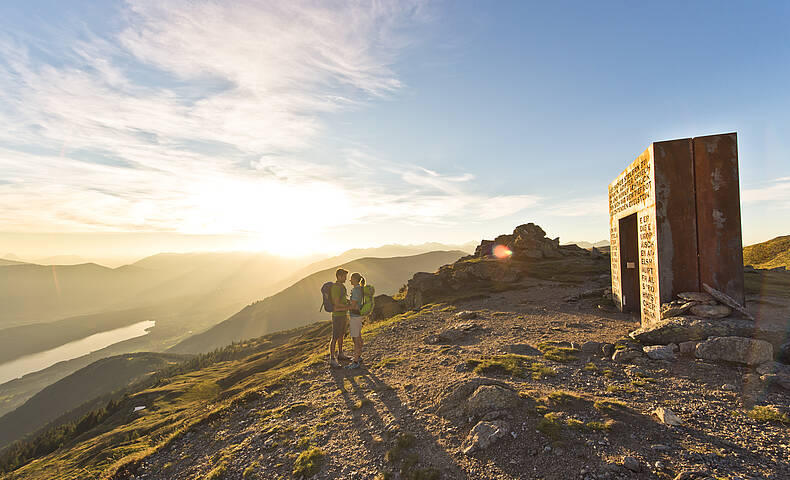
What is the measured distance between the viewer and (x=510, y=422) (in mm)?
7117

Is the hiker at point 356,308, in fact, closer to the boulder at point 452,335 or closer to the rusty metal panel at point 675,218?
the boulder at point 452,335

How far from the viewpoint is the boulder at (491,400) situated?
25.3 feet

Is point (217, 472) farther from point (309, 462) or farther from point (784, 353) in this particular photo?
point (784, 353)

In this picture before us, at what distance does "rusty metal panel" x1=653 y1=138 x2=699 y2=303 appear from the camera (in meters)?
11.9

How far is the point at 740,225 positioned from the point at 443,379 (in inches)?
465

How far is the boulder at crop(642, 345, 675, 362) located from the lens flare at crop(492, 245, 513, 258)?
1173 inches

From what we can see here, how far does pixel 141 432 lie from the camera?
58.4 ft

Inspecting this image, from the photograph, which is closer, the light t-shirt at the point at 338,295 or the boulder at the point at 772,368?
the boulder at the point at 772,368

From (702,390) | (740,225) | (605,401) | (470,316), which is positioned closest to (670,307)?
(740,225)

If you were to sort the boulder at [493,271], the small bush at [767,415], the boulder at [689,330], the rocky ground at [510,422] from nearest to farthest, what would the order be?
the rocky ground at [510,422] → the small bush at [767,415] → the boulder at [689,330] → the boulder at [493,271]

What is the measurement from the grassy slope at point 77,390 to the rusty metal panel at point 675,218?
145 m

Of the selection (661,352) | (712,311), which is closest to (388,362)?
(661,352)

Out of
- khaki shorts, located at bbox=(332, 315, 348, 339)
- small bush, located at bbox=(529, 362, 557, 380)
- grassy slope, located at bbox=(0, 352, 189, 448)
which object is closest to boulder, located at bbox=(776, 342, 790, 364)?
small bush, located at bbox=(529, 362, 557, 380)

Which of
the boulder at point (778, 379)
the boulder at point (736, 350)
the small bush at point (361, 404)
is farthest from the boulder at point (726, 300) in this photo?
the small bush at point (361, 404)
